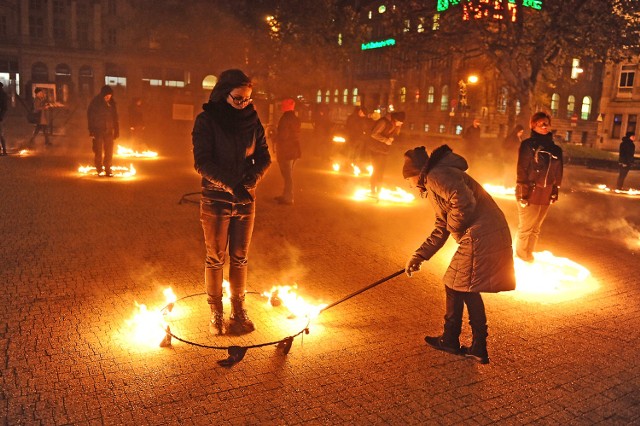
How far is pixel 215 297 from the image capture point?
509cm

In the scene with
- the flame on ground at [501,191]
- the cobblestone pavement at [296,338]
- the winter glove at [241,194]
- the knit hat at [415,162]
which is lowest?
the cobblestone pavement at [296,338]

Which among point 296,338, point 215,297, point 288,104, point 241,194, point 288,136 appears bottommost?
point 296,338

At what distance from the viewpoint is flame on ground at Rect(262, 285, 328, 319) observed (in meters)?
5.65

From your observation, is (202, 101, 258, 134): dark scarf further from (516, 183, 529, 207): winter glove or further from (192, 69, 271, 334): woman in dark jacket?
(516, 183, 529, 207): winter glove

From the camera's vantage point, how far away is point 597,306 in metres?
6.52

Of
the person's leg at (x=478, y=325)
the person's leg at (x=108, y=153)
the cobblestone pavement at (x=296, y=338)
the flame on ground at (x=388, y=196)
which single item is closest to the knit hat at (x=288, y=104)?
the cobblestone pavement at (x=296, y=338)

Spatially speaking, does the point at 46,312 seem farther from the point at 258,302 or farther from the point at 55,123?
the point at 55,123

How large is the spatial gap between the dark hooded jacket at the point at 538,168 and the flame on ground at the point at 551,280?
0.95m

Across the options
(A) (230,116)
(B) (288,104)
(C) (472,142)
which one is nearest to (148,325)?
(A) (230,116)

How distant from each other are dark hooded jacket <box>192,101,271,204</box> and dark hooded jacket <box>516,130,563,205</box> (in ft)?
14.6

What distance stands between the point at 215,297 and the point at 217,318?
0.65 ft

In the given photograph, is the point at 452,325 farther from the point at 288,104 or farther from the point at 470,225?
the point at 288,104

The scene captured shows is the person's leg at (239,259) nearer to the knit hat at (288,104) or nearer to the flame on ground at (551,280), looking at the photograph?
the flame on ground at (551,280)

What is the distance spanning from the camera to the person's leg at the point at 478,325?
4.87 metres
